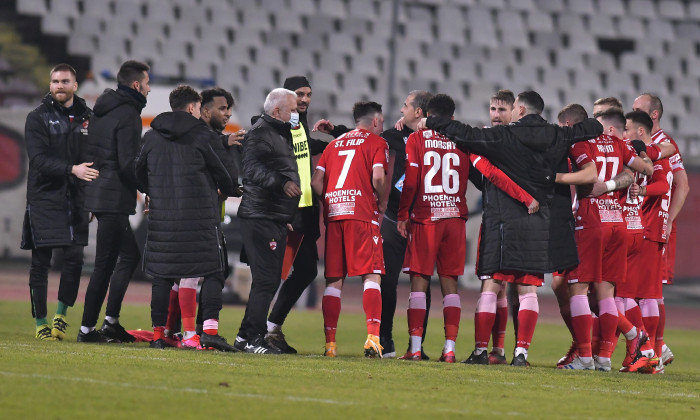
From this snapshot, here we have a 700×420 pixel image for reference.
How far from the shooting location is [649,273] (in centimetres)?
934

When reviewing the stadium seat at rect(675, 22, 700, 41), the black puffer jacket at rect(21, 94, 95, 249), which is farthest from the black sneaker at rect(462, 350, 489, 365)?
the stadium seat at rect(675, 22, 700, 41)

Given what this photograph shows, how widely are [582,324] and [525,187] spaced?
1.13 metres

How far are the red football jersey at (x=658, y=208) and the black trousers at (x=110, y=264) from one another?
4.33m

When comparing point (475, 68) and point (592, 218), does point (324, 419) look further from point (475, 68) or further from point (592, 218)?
point (475, 68)

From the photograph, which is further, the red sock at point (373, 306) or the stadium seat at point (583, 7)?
the stadium seat at point (583, 7)

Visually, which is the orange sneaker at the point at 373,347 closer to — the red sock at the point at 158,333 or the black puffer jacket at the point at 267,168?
the black puffer jacket at the point at 267,168

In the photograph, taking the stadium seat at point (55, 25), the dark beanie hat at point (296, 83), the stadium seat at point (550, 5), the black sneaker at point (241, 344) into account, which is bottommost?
the black sneaker at point (241, 344)

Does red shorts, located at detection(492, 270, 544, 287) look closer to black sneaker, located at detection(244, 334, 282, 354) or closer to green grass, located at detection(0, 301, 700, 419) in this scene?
green grass, located at detection(0, 301, 700, 419)

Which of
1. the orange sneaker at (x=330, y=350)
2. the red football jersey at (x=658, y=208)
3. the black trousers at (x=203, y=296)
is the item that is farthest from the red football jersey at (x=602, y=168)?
the black trousers at (x=203, y=296)

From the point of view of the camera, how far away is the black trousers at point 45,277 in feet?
30.7

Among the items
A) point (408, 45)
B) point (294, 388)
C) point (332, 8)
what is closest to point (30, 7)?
point (332, 8)

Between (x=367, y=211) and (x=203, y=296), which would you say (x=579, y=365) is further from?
(x=203, y=296)

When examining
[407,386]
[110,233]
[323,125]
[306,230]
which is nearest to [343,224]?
[306,230]

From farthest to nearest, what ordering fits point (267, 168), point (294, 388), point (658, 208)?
point (658, 208) < point (267, 168) < point (294, 388)
